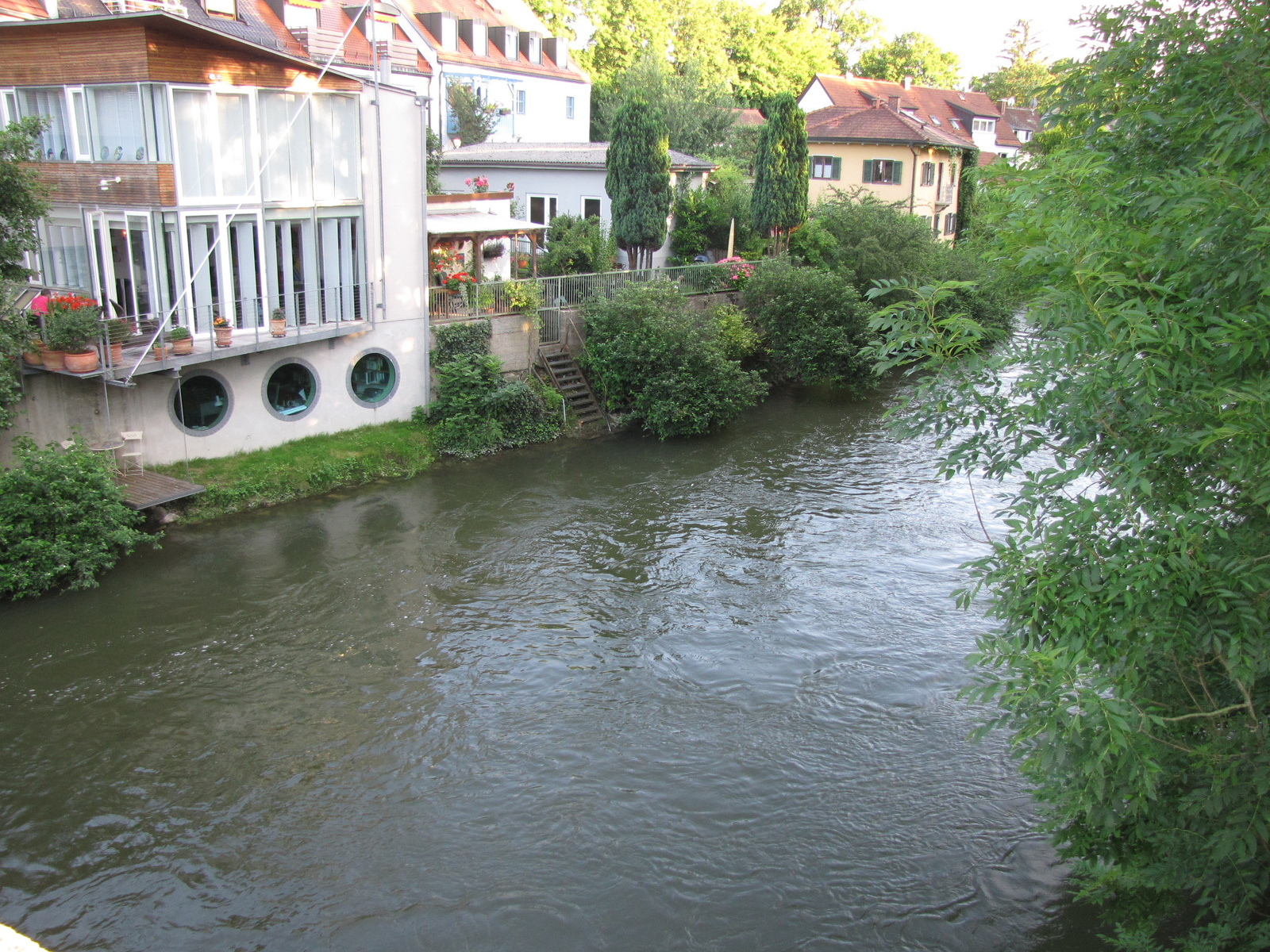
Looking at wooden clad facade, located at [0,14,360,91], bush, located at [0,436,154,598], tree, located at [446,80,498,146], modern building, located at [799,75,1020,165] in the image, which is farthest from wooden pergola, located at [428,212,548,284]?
modern building, located at [799,75,1020,165]

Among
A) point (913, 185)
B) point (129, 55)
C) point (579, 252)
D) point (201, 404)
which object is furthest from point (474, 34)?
point (201, 404)

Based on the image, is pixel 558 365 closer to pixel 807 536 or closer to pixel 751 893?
pixel 807 536

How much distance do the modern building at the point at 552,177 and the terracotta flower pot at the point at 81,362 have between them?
17431mm

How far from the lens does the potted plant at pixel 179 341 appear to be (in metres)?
17.8

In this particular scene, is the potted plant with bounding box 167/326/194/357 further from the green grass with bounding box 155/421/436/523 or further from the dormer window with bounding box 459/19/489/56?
the dormer window with bounding box 459/19/489/56

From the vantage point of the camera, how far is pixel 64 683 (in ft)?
42.3

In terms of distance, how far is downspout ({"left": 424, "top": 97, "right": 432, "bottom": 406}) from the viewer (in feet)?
72.0

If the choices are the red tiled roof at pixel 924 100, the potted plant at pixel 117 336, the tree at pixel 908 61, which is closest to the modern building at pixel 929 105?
the red tiled roof at pixel 924 100

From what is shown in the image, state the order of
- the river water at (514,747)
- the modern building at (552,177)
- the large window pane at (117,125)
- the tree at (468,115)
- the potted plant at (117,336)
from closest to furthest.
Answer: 1. the river water at (514,747)
2. the potted plant at (117,336)
3. the large window pane at (117,125)
4. the modern building at (552,177)
5. the tree at (468,115)

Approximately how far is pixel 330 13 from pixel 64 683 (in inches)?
1267

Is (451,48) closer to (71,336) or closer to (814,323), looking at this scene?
(814,323)

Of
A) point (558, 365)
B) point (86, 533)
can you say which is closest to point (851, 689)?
point (86, 533)

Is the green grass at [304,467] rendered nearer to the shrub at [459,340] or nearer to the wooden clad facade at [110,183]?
the shrub at [459,340]

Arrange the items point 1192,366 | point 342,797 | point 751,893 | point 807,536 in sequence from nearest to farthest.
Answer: point 1192,366
point 751,893
point 342,797
point 807,536
